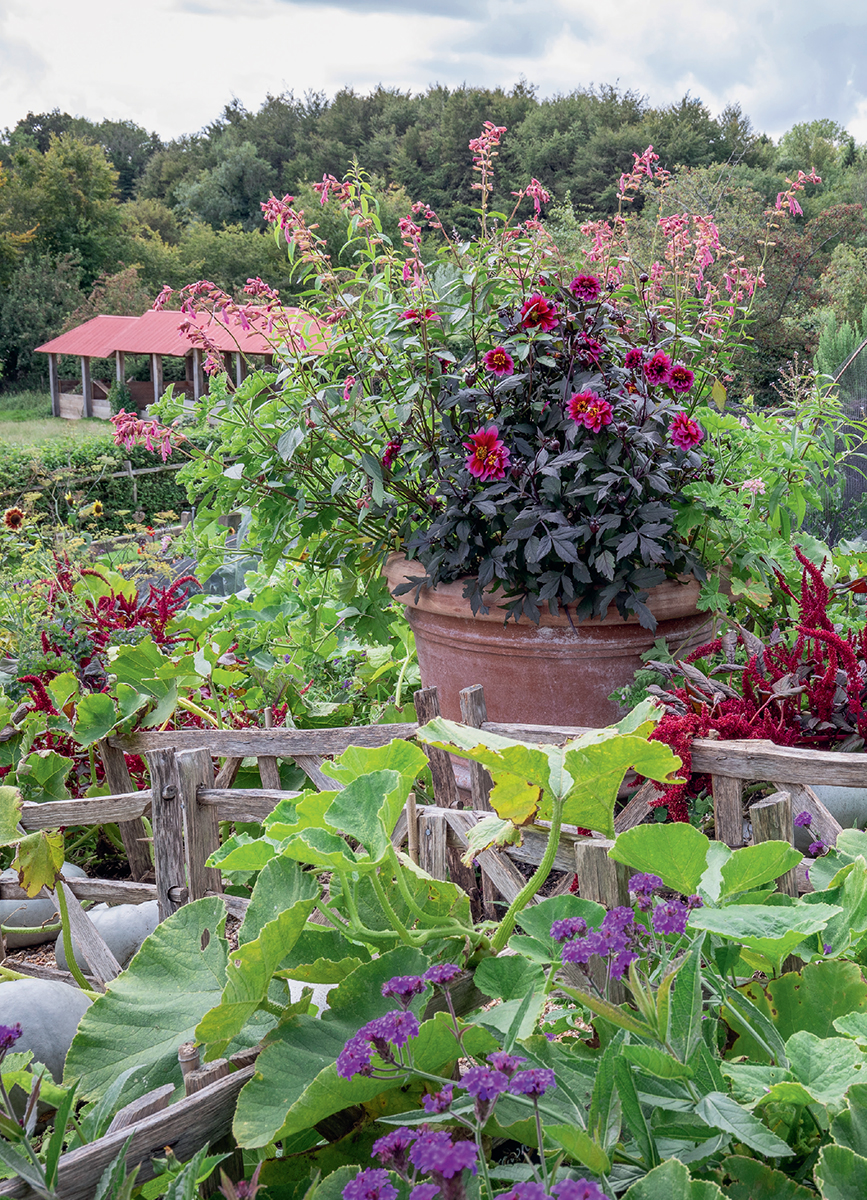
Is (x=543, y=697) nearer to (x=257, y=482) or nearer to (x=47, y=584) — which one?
(x=257, y=482)

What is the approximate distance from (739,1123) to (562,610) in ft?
4.24

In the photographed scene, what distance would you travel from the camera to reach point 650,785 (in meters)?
1.26

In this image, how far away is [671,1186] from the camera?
425 millimetres

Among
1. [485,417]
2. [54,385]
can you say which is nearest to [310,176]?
[54,385]

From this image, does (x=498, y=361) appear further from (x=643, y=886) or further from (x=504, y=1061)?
(x=504, y=1061)

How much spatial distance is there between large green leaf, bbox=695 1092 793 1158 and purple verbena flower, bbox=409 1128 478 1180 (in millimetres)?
166

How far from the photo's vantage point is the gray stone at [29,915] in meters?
2.07

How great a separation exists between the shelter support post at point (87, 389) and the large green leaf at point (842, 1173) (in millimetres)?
26174

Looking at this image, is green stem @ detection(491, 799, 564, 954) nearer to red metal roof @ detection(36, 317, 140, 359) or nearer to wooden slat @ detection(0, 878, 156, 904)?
wooden slat @ detection(0, 878, 156, 904)

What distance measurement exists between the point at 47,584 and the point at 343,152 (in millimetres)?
38535

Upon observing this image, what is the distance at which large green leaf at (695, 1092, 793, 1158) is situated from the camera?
0.45 meters

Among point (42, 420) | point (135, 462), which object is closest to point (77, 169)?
point (42, 420)

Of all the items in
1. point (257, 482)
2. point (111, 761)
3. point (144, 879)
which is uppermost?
point (257, 482)

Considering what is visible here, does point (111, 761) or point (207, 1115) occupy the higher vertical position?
point (207, 1115)
